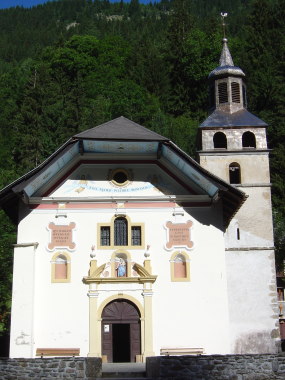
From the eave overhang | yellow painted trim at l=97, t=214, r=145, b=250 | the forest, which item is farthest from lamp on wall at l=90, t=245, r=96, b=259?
the forest

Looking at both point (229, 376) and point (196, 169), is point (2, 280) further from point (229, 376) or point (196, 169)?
point (229, 376)

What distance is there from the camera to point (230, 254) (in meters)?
23.9

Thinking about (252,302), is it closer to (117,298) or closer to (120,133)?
(117,298)

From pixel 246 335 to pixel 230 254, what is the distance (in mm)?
3215

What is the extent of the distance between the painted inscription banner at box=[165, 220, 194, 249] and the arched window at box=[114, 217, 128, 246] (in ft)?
3.99

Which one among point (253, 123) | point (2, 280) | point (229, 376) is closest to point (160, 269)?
point (229, 376)

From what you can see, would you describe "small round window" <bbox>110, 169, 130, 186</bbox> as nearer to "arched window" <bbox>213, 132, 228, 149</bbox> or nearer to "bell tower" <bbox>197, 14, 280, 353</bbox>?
"bell tower" <bbox>197, 14, 280, 353</bbox>

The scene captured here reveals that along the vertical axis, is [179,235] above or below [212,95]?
below

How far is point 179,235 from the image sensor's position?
1783 cm

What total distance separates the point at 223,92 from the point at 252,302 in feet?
31.9

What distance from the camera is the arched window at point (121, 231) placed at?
17906mm

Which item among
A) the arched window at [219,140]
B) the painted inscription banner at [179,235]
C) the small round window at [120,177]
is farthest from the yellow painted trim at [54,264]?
the arched window at [219,140]

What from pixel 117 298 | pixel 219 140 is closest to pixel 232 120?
pixel 219 140


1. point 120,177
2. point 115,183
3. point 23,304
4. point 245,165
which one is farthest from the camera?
point 245,165
